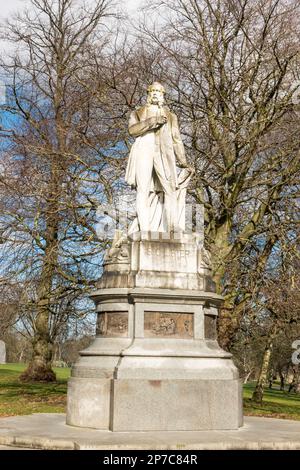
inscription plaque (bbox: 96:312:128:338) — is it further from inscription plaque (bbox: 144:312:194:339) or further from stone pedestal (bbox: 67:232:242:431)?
inscription plaque (bbox: 144:312:194:339)

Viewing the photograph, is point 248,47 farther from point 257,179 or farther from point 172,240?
point 172,240

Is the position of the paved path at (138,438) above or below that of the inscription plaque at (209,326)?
below

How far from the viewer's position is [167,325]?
30.3 feet

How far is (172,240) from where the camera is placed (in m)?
9.70

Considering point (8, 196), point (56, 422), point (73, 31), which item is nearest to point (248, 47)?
point (8, 196)

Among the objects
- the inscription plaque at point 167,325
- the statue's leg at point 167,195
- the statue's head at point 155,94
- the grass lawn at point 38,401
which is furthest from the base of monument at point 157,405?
the grass lawn at point 38,401

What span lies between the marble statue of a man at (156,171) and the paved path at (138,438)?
3298 millimetres

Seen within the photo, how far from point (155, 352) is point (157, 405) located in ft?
2.55

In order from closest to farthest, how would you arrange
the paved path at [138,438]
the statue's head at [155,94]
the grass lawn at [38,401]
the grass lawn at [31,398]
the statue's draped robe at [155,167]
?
the paved path at [138,438] < the statue's draped robe at [155,167] < the statue's head at [155,94] < the grass lawn at [31,398] < the grass lawn at [38,401]

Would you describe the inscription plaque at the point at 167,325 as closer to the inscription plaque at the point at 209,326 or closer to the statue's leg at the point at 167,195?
the inscription plaque at the point at 209,326

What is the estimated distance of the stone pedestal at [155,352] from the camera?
848 centimetres

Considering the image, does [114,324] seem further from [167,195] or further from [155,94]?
[155,94]

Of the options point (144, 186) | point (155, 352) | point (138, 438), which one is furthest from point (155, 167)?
point (138, 438)

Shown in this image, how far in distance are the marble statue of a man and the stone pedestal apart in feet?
1.68
